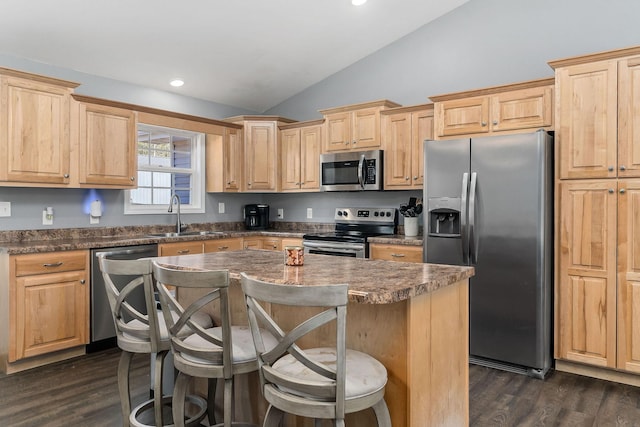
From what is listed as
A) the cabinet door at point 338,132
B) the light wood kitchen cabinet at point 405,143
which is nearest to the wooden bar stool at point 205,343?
the light wood kitchen cabinet at point 405,143

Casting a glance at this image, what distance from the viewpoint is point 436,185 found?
368 centimetres

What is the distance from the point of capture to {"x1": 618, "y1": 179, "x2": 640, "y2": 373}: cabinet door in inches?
119

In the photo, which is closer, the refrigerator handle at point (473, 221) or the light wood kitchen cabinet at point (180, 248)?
the refrigerator handle at point (473, 221)

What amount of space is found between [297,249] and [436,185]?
180cm

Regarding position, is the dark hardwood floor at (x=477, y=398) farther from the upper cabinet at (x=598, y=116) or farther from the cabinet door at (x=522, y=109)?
the cabinet door at (x=522, y=109)

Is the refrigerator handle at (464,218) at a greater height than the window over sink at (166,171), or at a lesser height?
lesser

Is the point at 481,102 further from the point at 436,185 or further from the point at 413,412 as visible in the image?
the point at 413,412

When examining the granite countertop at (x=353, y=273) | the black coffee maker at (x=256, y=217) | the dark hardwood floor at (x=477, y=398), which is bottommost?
the dark hardwood floor at (x=477, y=398)

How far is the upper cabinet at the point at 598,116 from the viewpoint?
304 centimetres

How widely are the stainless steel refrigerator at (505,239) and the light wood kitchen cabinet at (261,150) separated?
237cm

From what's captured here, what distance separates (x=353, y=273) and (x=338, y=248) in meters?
2.44

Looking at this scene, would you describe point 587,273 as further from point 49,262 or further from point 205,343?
point 49,262

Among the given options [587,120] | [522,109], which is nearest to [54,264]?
[522,109]

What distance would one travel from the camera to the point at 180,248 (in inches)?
168
